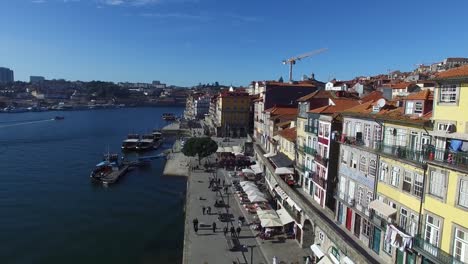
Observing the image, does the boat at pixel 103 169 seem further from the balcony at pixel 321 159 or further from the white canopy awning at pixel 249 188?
the balcony at pixel 321 159

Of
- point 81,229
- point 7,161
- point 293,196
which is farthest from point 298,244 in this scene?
point 7,161

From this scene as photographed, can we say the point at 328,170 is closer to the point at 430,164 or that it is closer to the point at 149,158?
the point at 430,164

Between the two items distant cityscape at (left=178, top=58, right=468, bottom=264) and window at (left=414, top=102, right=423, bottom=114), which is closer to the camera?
distant cityscape at (left=178, top=58, right=468, bottom=264)

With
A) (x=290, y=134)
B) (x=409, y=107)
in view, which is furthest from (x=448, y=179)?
(x=290, y=134)

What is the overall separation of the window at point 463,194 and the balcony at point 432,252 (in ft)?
7.73

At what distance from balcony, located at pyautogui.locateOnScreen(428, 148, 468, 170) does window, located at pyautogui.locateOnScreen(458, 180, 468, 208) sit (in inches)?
28.6

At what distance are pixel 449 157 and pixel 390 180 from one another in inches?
218

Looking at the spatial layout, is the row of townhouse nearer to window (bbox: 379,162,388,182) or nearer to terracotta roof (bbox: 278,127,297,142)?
window (bbox: 379,162,388,182)

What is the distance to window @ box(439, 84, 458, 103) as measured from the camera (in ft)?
59.0

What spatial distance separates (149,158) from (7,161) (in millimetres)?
27038

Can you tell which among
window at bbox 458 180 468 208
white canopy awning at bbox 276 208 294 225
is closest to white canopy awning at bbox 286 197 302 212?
white canopy awning at bbox 276 208 294 225

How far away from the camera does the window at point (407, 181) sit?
21.0 metres

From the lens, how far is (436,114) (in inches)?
754

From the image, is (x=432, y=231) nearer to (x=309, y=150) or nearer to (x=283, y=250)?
(x=283, y=250)
